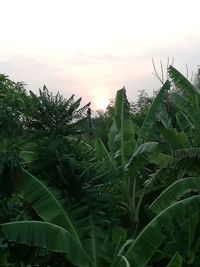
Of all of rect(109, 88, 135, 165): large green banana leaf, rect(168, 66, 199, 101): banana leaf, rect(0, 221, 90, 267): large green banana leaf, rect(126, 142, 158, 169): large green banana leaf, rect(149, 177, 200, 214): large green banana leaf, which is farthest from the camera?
rect(168, 66, 199, 101): banana leaf

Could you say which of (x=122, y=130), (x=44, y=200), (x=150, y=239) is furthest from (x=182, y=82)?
(x=44, y=200)

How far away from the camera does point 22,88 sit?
5566 mm

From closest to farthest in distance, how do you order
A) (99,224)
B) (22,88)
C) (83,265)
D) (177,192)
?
(22,88) → (83,265) → (99,224) → (177,192)

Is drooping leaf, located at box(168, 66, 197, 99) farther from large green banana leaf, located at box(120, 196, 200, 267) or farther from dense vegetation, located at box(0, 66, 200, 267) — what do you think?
large green banana leaf, located at box(120, 196, 200, 267)

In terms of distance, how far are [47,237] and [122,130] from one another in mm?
3396

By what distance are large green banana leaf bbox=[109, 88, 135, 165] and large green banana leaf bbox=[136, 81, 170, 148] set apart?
0.70ft

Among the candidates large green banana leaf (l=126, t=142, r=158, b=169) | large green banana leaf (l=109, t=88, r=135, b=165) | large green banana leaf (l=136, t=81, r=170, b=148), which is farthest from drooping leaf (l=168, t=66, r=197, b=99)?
large green banana leaf (l=126, t=142, r=158, b=169)

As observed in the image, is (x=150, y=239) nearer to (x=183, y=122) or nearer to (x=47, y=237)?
(x=47, y=237)

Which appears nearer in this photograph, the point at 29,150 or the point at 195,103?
the point at 29,150

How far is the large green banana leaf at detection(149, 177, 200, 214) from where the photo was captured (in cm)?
849

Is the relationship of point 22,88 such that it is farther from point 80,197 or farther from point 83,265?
point 83,265

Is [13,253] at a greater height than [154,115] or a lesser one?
lesser

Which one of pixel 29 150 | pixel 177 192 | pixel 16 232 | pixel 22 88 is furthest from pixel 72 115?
pixel 177 192

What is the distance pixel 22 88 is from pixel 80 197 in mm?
1986
